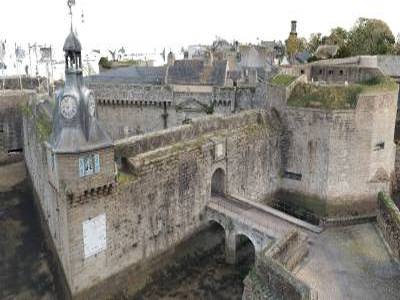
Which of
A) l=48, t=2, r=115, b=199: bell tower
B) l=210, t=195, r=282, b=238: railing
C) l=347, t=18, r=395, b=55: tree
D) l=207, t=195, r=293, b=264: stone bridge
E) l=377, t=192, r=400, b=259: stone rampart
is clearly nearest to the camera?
l=48, t=2, r=115, b=199: bell tower

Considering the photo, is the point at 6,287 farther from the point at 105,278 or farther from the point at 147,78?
the point at 147,78

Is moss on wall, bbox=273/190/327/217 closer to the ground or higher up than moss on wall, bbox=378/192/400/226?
closer to the ground

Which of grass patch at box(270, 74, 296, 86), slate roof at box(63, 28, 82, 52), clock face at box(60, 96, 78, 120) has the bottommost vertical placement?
clock face at box(60, 96, 78, 120)

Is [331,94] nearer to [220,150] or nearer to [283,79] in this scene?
[283,79]

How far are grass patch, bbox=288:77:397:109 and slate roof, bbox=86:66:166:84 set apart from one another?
38.7ft

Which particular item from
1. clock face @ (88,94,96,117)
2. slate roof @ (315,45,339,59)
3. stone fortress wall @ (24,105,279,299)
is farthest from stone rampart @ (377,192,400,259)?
slate roof @ (315,45,339,59)

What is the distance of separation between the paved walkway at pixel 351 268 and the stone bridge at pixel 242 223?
131cm

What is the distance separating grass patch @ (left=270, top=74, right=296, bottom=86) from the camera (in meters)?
19.7

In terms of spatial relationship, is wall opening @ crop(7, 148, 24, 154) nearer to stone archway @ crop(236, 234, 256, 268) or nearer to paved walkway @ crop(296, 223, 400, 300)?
stone archway @ crop(236, 234, 256, 268)

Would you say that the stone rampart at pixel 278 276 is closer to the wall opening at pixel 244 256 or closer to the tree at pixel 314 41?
the wall opening at pixel 244 256

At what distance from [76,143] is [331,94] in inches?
420

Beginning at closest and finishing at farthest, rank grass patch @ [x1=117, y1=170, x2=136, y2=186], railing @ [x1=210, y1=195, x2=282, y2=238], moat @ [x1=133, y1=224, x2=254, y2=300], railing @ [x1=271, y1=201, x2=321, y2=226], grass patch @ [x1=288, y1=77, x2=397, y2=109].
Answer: grass patch @ [x1=117, y1=170, x2=136, y2=186] < moat @ [x1=133, y1=224, x2=254, y2=300] < railing @ [x1=210, y1=195, x2=282, y2=238] < grass patch @ [x1=288, y1=77, x2=397, y2=109] < railing @ [x1=271, y1=201, x2=321, y2=226]

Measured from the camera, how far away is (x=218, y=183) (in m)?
17.8

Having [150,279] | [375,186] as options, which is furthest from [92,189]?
[375,186]
